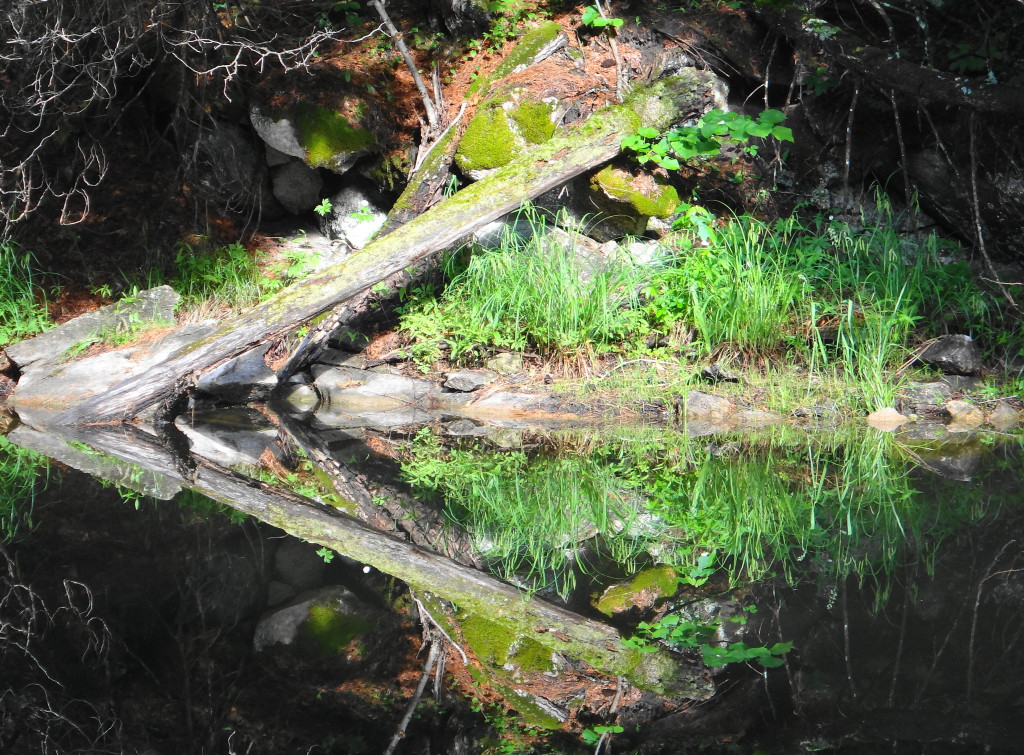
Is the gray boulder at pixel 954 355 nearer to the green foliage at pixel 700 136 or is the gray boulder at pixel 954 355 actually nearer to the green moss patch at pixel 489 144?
the green foliage at pixel 700 136

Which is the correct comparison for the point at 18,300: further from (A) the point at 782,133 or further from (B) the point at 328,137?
(A) the point at 782,133

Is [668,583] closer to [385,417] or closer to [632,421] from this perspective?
[632,421]

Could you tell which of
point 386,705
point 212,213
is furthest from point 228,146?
point 386,705

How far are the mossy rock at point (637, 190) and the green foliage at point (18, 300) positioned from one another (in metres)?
4.61

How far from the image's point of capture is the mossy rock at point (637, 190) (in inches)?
259

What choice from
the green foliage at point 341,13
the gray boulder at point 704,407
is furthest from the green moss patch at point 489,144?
the gray boulder at point 704,407

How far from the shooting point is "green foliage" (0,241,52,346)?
6.82 metres

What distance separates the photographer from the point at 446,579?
2.71 m

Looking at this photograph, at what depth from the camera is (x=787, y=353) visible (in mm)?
5922

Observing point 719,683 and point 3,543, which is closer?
point 719,683

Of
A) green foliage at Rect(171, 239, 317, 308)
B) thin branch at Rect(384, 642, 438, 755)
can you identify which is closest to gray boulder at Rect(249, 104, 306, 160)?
green foliage at Rect(171, 239, 317, 308)

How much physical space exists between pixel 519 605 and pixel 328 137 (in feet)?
18.9

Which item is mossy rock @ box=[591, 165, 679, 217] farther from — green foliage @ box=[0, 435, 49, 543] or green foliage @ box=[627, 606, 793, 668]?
green foliage @ box=[627, 606, 793, 668]

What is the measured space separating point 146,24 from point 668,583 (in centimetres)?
563
